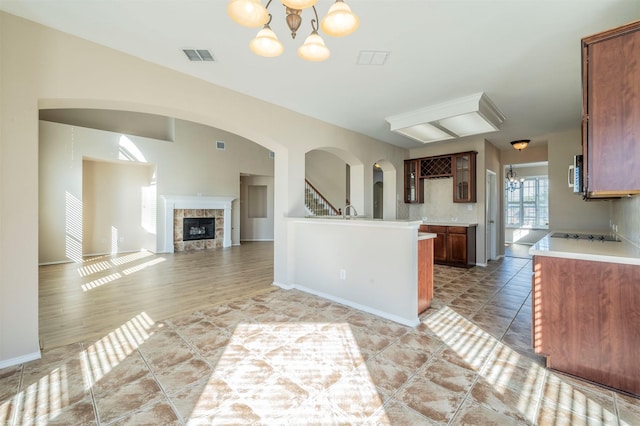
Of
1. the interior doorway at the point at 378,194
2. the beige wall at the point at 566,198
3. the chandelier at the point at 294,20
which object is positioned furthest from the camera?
the interior doorway at the point at 378,194

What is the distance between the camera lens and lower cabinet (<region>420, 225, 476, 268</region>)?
5.59 metres

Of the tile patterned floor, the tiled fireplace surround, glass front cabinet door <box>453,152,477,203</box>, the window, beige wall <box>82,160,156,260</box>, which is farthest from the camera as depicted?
the window

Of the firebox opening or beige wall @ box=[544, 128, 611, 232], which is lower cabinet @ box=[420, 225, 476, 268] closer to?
beige wall @ box=[544, 128, 611, 232]

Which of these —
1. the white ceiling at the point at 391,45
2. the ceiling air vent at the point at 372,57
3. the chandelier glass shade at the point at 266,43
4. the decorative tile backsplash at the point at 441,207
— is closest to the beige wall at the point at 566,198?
the decorative tile backsplash at the point at 441,207

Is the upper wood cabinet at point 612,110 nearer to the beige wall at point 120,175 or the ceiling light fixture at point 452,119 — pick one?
the ceiling light fixture at point 452,119

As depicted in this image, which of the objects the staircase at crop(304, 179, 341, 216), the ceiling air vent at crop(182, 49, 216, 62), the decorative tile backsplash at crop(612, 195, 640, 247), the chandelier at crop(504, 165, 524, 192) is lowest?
the decorative tile backsplash at crop(612, 195, 640, 247)

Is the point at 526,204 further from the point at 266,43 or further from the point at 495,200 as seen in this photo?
the point at 266,43

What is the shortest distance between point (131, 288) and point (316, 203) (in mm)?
6315

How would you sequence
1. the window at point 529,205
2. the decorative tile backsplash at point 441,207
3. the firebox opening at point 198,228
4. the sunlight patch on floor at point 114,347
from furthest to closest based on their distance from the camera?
1. the window at point 529,205
2. the firebox opening at point 198,228
3. the decorative tile backsplash at point 441,207
4. the sunlight patch on floor at point 114,347

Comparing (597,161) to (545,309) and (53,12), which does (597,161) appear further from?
(53,12)

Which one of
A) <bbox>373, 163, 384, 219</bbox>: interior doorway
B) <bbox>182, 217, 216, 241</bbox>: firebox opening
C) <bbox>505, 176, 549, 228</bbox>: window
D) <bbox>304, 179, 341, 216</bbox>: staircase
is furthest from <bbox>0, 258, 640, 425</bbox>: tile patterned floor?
<bbox>505, 176, 549, 228</bbox>: window

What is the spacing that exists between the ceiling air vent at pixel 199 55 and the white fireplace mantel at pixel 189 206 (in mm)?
5562

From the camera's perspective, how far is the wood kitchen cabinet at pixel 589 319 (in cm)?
178

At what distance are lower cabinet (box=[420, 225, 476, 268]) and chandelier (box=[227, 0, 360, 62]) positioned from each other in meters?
4.99
